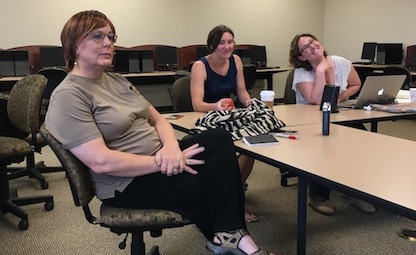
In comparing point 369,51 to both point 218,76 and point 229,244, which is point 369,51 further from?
point 229,244

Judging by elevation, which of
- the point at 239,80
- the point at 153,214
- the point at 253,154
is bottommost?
the point at 153,214

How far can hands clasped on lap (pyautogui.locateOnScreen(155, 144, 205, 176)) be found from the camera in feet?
4.82

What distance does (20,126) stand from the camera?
8.59 ft

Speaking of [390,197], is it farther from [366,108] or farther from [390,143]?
[366,108]

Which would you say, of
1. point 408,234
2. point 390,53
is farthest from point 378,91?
point 390,53

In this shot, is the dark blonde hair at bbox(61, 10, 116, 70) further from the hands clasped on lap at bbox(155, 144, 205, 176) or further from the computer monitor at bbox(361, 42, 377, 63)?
the computer monitor at bbox(361, 42, 377, 63)

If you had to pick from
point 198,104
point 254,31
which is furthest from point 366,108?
point 254,31

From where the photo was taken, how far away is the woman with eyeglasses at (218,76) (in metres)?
2.64

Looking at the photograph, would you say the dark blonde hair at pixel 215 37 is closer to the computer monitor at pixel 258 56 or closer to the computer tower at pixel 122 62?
the computer tower at pixel 122 62

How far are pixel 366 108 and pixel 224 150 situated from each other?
1361 millimetres

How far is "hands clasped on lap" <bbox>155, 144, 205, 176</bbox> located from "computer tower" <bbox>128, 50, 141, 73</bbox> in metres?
4.66

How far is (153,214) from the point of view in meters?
1.46

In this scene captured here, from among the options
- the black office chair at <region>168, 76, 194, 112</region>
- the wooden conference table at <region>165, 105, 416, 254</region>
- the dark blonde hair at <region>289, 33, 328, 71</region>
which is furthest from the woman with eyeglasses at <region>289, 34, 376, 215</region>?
the black office chair at <region>168, 76, 194, 112</region>

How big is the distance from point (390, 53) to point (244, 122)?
561cm
